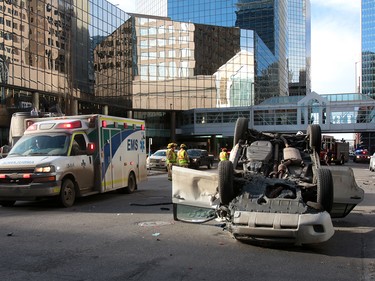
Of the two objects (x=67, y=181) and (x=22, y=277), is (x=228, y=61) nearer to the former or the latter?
(x=67, y=181)

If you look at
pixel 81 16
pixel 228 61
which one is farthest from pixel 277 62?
pixel 81 16

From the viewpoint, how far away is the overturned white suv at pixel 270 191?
6.22 m

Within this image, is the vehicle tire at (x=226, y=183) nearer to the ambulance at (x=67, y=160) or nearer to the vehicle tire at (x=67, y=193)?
the ambulance at (x=67, y=160)

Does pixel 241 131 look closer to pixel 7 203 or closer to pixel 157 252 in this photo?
pixel 157 252

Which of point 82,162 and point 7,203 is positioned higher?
point 82,162

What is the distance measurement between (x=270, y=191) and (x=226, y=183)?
762 mm

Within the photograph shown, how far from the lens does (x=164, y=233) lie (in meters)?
7.86

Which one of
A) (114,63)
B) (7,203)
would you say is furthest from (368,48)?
(7,203)

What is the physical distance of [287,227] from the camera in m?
6.14

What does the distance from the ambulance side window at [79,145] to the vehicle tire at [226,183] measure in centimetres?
575

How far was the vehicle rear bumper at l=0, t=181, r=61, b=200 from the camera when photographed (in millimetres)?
10406

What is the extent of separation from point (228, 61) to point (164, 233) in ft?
247

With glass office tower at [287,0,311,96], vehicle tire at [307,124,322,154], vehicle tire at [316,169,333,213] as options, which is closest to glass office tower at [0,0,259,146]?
vehicle tire at [307,124,322,154]

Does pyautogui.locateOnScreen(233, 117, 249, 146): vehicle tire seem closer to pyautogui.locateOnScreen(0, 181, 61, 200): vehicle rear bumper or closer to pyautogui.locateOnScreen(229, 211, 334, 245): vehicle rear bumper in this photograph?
pyautogui.locateOnScreen(229, 211, 334, 245): vehicle rear bumper
